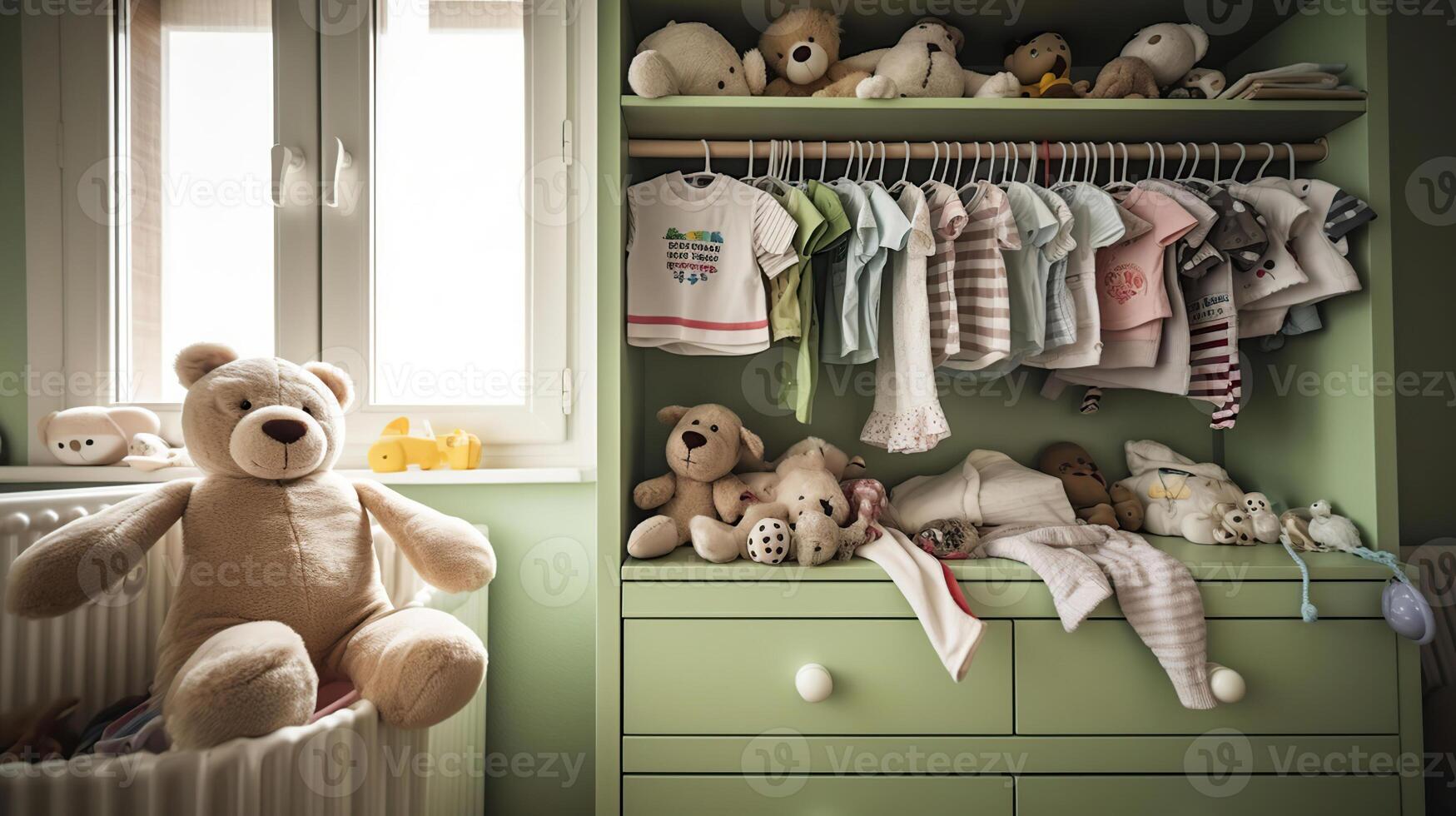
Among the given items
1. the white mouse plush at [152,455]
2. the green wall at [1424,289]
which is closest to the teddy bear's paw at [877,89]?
the green wall at [1424,289]

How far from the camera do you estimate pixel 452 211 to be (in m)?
1.56

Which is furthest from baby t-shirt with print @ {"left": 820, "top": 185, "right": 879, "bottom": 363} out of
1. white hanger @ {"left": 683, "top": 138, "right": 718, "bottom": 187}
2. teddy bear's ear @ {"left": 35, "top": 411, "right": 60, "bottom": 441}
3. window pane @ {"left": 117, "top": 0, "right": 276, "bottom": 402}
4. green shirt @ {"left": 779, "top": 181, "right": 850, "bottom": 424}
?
teddy bear's ear @ {"left": 35, "top": 411, "right": 60, "bottom": 441}

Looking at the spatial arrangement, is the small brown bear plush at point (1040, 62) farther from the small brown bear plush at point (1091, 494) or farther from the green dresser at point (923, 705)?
the green dresser at point (923, 705)

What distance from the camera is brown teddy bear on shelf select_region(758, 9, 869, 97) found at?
4.39 ft

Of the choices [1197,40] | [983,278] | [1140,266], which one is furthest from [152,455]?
[1197,40]

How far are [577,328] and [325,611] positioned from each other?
2.61 ft

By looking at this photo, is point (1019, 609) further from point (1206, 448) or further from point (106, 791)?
point (106, 791)

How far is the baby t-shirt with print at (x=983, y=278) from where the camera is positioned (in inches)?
49.6

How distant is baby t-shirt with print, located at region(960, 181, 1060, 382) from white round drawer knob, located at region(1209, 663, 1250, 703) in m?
0.65

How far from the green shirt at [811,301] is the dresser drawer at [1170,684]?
584 millimetres

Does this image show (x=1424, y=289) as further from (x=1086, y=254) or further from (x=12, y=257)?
(x=12, y=257)

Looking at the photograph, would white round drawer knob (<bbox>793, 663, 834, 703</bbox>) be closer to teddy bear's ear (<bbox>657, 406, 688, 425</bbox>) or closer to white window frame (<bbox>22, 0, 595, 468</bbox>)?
teddy bear's ear (<bbox>657, 406, 688, 425</bbox>)

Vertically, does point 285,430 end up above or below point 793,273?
below

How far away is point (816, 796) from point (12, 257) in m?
2.20
